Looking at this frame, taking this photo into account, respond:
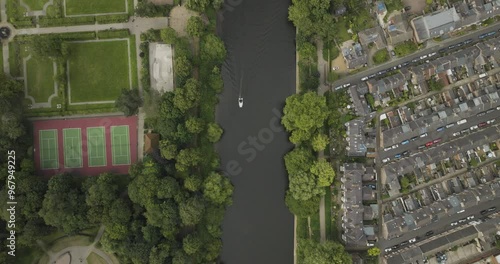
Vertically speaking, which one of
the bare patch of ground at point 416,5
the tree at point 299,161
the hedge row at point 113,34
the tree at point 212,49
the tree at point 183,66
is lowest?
the tree at point 299,161

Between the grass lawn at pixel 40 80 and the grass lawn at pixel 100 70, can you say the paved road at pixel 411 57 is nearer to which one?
the grass lawn at pixel 100 70

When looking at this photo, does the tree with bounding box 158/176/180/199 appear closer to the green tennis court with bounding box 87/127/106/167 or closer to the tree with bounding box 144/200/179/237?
the tree with bounding box 144/200/179/237

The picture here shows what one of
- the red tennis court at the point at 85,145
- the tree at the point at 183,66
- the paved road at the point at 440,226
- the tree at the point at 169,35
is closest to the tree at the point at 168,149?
the red tennis court at the point at 85,145

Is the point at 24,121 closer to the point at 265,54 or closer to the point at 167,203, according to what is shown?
Result: the point at 167,203

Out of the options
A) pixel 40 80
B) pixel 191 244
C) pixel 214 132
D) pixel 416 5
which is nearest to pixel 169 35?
pixel 214 132

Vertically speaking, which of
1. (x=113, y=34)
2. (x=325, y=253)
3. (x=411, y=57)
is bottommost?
(x=325, y=253)

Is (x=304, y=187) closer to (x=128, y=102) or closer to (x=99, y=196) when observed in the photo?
(x=128, y=102)
